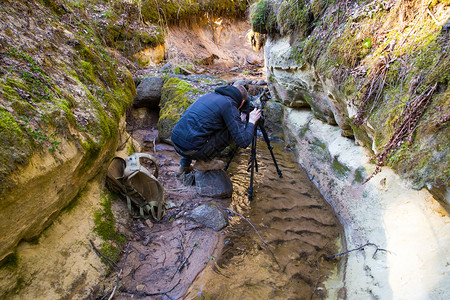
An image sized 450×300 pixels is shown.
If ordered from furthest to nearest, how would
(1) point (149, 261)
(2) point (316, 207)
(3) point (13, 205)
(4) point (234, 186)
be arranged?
(4) point (234, 186), (2) point (316, 207), (1) point (149, 261), (3) point (13, 205)

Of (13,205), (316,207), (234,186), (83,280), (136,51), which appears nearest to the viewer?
(13,205)

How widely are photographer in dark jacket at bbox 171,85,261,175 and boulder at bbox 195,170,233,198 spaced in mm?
262

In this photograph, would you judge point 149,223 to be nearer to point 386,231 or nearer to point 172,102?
point 386,231

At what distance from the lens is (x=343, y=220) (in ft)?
9.95

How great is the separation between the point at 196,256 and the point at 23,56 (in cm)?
238

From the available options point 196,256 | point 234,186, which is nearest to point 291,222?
point 234,186

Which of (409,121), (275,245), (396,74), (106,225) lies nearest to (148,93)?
(106,225)

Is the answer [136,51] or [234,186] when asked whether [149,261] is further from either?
[136,51]

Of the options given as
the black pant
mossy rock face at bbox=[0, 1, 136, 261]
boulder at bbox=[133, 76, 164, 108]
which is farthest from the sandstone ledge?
boulder at bbox=[133, 76, 164, 108]

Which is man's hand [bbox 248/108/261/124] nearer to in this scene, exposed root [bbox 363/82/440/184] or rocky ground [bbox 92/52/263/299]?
rocky ground [bbox 92/52/263/299]

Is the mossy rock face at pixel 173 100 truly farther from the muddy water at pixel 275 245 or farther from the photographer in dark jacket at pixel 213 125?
the muddy water at pixel 275 245

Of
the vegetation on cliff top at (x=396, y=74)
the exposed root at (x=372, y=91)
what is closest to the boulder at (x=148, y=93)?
the vegetation on cliff top at (x=396, y=74)

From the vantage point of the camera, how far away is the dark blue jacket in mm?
3084

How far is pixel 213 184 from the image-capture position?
344 cm
